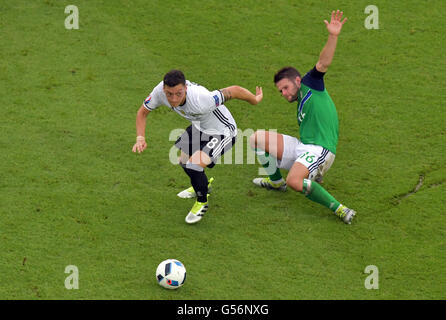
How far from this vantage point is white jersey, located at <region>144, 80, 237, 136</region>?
6.50 metres

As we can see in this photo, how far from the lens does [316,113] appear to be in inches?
264

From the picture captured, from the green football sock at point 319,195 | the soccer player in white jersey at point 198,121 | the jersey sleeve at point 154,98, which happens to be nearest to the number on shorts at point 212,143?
the soccer player in white jersey at point 198,121

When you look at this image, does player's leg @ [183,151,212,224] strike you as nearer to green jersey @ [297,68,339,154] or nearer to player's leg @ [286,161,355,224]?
player's leg @ [286,161,355,224]

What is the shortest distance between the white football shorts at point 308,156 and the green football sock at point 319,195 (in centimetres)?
18

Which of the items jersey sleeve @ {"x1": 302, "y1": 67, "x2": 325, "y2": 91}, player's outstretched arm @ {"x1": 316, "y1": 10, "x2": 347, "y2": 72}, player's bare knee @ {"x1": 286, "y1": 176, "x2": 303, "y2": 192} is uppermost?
player's outstretched arm @ {"x1": 316, "y1": 10, "x2": 347, "y2": 72}

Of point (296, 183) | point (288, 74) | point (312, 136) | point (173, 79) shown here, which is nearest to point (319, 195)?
point (296, 183)

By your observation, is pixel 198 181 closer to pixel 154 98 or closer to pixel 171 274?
pixel 154 98

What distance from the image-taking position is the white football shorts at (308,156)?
22.0 feet

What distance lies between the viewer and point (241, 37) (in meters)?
10.0

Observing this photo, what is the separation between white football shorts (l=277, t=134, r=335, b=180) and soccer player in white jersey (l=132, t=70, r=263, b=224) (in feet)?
2.12

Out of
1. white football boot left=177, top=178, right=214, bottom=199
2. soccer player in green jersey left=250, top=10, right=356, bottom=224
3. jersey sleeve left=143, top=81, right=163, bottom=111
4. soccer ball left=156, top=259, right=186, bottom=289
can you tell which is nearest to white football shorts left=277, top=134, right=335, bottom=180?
soccer player in green jersey left=250, top=10, right=356, bottom=224

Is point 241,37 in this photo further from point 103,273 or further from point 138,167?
point 103,273
